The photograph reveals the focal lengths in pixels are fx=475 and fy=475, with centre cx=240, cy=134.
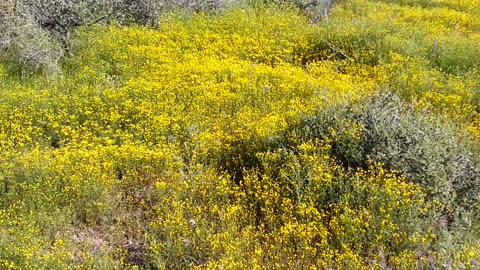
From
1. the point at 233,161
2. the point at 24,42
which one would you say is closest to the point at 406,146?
the point at 233,161

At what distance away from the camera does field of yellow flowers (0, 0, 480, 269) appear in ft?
12.5

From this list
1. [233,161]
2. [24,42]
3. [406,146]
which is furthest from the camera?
[24,42]

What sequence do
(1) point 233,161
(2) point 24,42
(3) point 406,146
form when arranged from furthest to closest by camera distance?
(2) point 24,42, (1) point 233,161, (3) point 406,146

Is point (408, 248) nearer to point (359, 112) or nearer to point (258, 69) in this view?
point (359, 112)

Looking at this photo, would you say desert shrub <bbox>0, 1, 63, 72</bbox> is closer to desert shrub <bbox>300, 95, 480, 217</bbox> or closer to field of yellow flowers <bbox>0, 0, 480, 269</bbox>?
field of yellow flowers <bbox>0, 0, 480, 269</bbox>

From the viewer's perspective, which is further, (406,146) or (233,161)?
(233,161)

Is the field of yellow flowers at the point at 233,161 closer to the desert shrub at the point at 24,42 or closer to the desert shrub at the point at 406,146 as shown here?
the desert shrub at the point at 406,146

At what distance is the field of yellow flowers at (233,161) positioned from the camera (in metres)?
3.79

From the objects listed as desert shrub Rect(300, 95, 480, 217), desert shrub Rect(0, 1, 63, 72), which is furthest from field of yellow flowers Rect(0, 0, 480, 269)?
desert shrub Rect(0, 1, 63, 72)

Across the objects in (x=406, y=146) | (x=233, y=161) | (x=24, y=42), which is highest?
(x=24, y=42)

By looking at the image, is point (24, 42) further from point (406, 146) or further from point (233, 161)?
point (406, 146)

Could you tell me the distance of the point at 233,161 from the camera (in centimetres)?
506

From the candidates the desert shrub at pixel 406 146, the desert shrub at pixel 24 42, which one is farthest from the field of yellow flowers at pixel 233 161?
the desert shrub at pixel 24 42

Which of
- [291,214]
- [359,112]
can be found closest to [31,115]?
[291,214]
